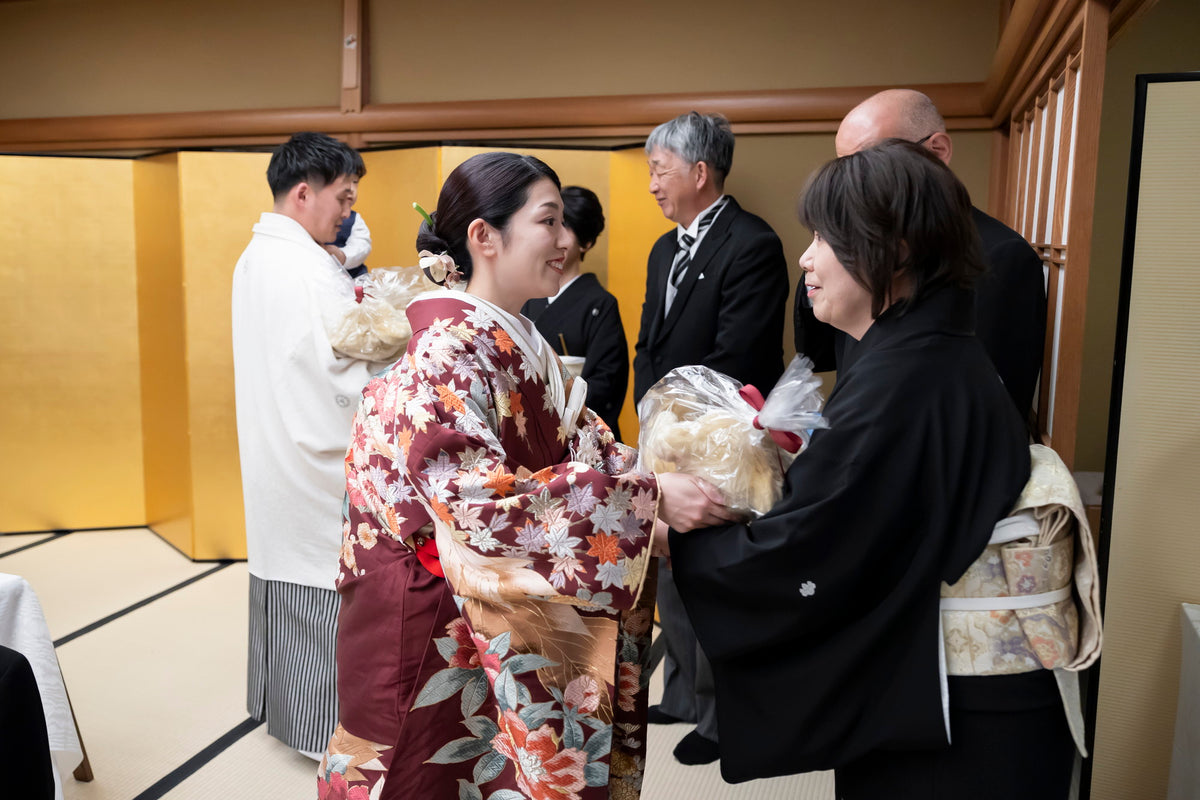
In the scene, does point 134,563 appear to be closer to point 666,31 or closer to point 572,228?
point 572,228

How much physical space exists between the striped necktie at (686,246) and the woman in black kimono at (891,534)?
5.74ft

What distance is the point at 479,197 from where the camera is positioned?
1659mm

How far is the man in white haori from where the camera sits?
273 centimetres

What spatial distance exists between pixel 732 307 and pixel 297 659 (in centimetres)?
176

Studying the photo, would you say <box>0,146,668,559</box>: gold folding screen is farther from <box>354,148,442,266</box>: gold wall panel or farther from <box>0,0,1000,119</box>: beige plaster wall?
<box>0,0,1000,119</box>: beige plaster wall

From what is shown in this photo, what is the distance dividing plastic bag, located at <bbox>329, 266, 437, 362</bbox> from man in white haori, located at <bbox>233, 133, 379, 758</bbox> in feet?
0.16

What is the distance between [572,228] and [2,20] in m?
4.06

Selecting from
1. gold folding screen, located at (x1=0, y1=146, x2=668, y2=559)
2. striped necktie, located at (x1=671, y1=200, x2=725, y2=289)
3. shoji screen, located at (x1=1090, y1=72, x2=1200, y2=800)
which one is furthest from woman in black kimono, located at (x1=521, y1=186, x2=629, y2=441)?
shoji screen, located at (x1=1090, y1=72, x2=1200, y2=800)

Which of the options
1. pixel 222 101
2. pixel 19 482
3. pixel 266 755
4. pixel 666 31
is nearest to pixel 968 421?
pixel 266 755

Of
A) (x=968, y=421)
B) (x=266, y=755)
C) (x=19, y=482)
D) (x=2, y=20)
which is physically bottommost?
(x=266, y=755)

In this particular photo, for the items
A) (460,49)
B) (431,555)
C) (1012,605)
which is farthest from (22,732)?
(460,49)

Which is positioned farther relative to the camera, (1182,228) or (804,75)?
(804,75)

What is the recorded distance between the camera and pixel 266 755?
110 inches

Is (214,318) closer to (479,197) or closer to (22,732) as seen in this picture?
(479,197)
